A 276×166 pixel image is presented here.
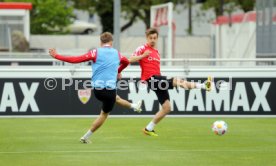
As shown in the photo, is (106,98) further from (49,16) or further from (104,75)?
(49,16)

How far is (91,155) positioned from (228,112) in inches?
354

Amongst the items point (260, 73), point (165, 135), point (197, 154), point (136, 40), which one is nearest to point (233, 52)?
point (136, 40)

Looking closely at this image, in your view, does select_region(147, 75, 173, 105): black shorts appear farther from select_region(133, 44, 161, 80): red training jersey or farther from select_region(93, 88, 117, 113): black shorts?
select_region(93, 88, 117, 113): black shorts

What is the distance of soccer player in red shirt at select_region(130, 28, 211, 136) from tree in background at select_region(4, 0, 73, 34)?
39510 mm

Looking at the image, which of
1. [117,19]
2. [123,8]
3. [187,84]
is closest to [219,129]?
[187,84]

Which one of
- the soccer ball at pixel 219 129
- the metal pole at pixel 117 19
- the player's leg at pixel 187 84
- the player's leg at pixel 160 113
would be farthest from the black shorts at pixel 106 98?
the metal pole at pixel 117 19

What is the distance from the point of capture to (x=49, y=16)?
57.5 metres

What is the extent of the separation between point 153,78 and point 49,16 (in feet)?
132

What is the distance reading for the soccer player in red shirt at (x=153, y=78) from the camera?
17438 millimetres

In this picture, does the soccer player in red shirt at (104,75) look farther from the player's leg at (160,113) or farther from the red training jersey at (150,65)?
the red training jersey at (150,65)

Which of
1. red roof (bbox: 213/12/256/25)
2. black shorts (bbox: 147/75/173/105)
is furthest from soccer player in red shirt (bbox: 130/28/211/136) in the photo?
red roof (bbox: 213/12/256/25)

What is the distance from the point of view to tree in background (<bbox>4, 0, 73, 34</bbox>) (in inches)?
2256

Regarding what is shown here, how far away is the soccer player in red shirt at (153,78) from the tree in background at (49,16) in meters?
39.5

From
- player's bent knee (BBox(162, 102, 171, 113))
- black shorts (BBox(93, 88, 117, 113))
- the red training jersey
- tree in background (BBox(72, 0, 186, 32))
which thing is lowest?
player's bent knee (BBox(162, 102, 171, 113))
